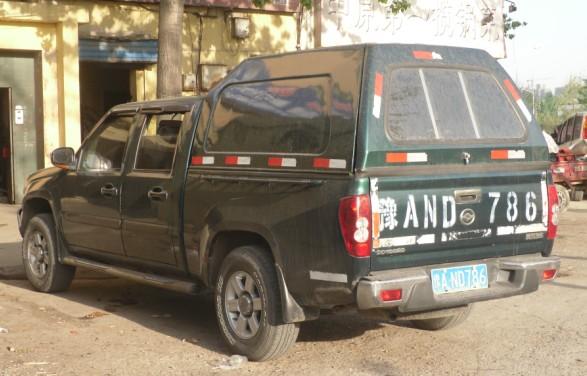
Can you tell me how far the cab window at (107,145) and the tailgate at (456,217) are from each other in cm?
303

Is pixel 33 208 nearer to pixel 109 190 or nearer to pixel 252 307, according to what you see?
pixel 109 190

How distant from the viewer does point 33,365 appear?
19.1 feet

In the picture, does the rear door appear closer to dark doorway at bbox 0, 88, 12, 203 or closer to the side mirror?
the side mirror

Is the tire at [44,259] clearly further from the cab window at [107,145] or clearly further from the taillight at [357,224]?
the taillight at [357,224]

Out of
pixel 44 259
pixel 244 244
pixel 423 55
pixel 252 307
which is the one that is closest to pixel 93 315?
pixel 44 259

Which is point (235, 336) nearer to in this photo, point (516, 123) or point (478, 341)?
point (478, 341)

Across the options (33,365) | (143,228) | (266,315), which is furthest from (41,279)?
(266,315)

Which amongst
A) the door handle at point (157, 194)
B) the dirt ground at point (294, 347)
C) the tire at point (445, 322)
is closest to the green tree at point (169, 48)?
the dirt ground at point (294, 347)

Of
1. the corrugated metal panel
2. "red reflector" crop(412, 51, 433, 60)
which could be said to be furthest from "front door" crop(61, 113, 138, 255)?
the corrugated metal panel

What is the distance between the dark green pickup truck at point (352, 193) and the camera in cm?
528

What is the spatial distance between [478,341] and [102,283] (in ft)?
14.0

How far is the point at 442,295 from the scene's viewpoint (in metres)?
5.47

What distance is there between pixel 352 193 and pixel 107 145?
3337 millimetres

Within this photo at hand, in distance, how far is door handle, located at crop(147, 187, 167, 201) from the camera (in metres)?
6.71
